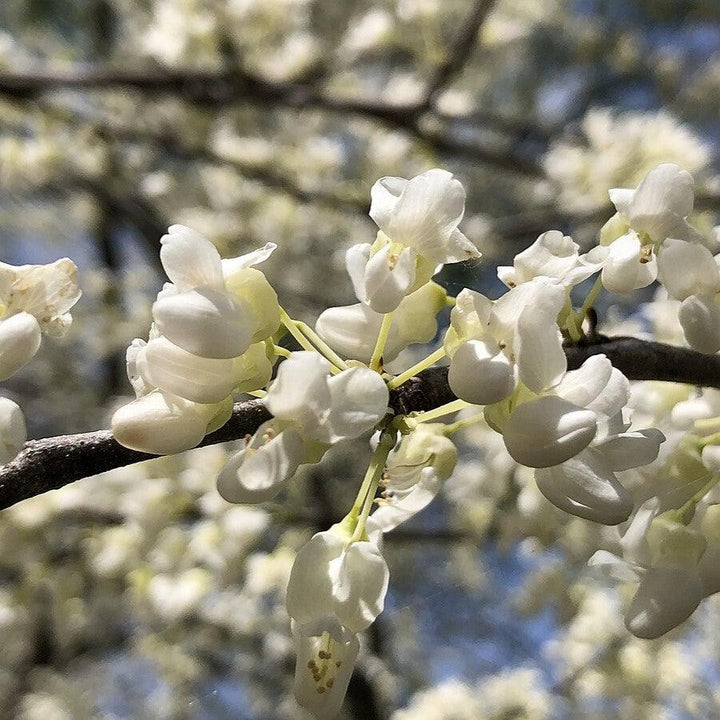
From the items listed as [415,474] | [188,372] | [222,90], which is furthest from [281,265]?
[188,372]

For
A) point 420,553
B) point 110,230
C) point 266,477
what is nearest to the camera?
point 266,477

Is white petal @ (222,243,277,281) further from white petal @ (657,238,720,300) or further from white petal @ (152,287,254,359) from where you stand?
white petal @ (657,238,720,300)

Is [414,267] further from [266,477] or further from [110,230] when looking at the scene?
[110,230]

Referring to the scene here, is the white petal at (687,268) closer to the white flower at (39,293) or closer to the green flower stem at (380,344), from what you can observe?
the green flower stem at (380,344)

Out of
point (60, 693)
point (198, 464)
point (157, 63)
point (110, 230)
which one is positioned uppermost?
point (157, 63)

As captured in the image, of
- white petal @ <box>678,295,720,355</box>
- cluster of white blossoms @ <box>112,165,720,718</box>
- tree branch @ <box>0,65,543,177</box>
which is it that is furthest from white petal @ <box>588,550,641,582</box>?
tree branch @ <box>0,65,543,177</box>

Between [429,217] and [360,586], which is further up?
[429,217]

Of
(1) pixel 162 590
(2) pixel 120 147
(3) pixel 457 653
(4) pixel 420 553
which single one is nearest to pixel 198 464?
(1) pixel 162 590

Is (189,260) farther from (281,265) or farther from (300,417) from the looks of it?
(281,265)
